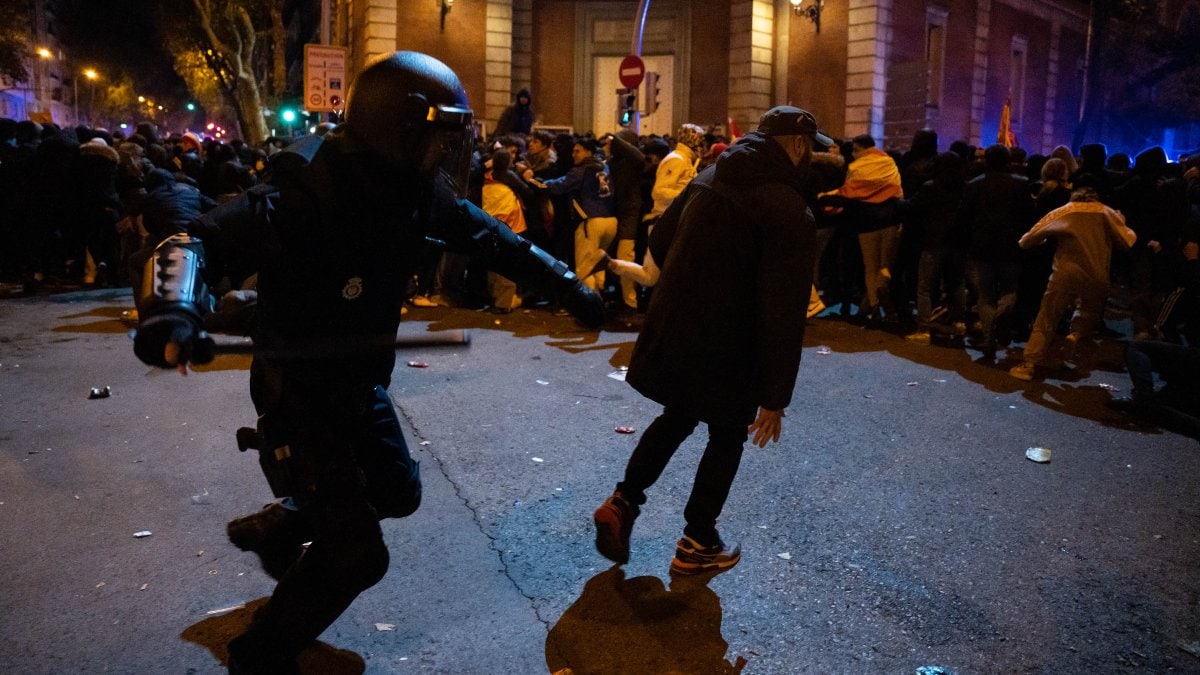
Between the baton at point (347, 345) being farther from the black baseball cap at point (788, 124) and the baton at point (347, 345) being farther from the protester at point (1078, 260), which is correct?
the protester at point (1078, 260)

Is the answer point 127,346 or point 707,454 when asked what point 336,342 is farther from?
point 127,346

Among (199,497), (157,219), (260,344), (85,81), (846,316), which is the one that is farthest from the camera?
(85,81)

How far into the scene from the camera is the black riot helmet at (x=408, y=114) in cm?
279

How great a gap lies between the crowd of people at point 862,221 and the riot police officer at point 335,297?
4623mm

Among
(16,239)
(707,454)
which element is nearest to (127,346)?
(16,239)

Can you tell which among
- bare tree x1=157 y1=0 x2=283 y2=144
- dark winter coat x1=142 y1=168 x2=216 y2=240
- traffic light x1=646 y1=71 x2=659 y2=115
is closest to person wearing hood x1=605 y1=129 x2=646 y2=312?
dark winter coat x1=142 y1=168 x2=216 y2=240

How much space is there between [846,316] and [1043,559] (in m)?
6.75

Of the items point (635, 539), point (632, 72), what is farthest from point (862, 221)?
point (632, 72)

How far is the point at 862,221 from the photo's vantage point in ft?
33.3

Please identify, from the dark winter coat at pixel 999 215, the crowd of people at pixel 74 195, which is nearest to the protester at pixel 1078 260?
the dark winter coat at pixel 999 215

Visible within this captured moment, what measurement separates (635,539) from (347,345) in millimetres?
2063

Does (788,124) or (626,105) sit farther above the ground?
(626,105)

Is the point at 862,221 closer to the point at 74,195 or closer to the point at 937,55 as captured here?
the point at 74,195

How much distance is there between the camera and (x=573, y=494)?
498 centimetres
